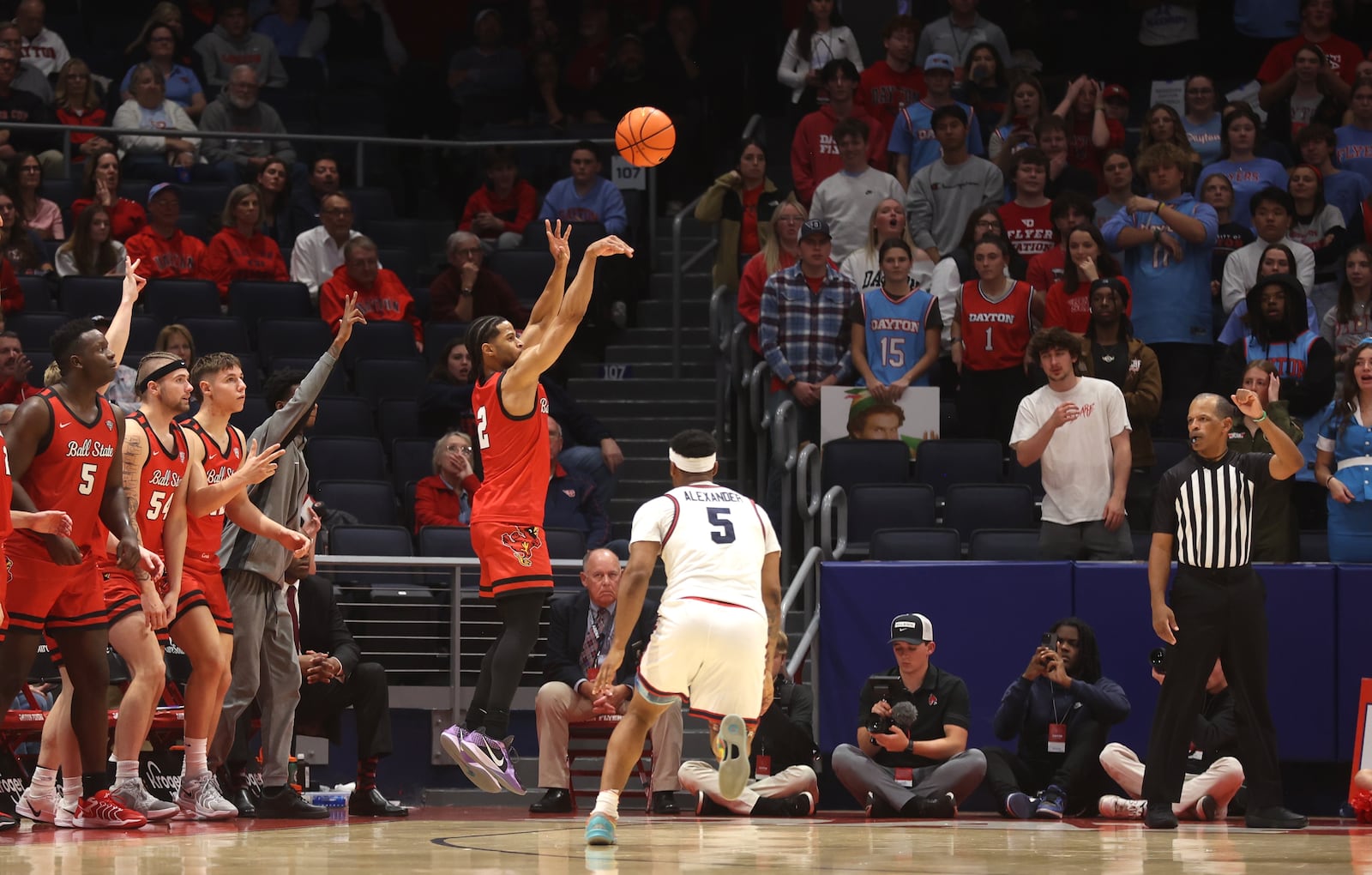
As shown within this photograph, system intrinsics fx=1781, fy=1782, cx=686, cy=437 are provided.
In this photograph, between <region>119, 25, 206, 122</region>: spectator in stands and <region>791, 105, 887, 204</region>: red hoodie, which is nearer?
<region>791, 105, 887, 204</region>: red hoodie

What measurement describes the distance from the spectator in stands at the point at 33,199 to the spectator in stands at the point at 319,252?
204 centimetres

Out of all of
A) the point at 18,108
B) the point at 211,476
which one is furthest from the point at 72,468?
the point at 18,108

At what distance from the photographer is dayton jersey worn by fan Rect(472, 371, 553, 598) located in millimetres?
9023

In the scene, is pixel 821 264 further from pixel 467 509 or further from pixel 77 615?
pixel 77 615

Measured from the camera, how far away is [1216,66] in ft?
57.0

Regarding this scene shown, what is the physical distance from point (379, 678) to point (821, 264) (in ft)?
15.7

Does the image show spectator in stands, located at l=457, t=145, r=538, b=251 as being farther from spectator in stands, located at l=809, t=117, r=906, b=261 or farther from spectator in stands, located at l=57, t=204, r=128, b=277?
spectator in stands, located at l=57, t=204, r=128, b=277

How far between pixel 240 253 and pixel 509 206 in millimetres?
2560

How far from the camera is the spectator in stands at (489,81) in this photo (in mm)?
17750

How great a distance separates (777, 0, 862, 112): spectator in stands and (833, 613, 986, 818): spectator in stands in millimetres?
6702

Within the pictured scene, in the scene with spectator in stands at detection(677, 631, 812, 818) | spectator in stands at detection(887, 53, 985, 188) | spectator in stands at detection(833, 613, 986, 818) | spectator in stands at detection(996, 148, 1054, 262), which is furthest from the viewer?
spectator in stands at detection(887, 53, 985, 188)

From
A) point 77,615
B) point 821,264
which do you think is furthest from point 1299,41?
point 77,615

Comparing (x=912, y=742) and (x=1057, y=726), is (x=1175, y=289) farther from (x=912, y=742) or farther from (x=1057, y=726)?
(x=912, y=742)

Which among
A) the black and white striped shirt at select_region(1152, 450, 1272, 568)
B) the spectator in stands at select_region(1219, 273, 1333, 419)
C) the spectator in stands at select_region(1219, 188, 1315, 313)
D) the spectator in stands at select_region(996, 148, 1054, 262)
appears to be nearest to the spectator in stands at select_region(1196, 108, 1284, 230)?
the spectator in stands at select_region(1219, 188, 1315, 313)
